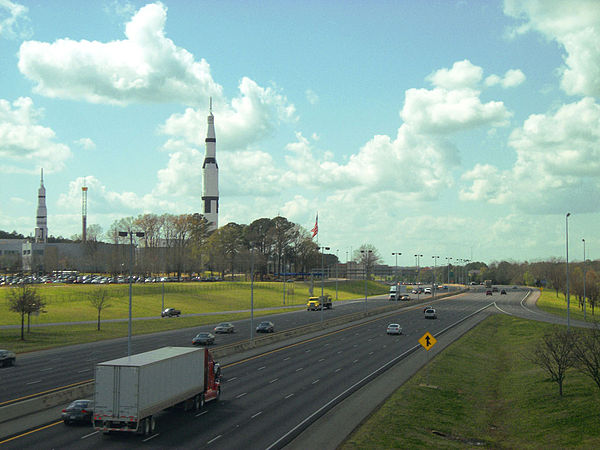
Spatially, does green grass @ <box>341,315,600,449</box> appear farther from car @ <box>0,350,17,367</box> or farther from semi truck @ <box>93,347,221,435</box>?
car @ <box>0,350,17,367</box>

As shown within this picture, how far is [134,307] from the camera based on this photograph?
100438 mm

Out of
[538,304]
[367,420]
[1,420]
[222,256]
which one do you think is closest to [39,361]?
[1,420]

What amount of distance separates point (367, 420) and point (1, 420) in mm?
17595

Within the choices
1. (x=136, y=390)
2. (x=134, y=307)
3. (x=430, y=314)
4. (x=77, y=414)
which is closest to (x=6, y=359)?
(x=77, y=414)

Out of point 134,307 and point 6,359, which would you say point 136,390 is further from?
point 134,307

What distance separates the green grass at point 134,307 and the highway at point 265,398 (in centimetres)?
1210

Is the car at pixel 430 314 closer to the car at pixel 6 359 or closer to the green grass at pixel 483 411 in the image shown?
the green grass at pixel 483 411

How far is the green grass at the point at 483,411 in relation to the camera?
90.1 ft

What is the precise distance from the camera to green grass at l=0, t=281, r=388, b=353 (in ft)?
217

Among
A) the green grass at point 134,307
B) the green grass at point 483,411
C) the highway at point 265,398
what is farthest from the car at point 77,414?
the green grass at point 134,307

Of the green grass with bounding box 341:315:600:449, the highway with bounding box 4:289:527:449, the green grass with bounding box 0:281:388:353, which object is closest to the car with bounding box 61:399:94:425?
the highway with bounding box 4:289:527:449

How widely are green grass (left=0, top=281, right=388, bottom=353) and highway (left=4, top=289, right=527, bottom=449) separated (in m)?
12.1

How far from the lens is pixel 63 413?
89.7 ft

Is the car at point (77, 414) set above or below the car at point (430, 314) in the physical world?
above
